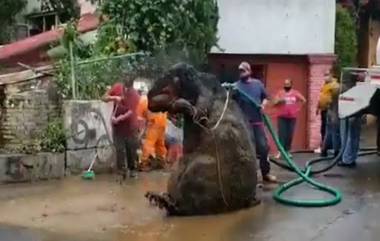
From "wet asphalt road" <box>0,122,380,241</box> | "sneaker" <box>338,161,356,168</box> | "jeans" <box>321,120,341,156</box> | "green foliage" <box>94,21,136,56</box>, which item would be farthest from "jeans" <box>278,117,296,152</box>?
"wet asphalt road" <box>0,122,380,241</box>

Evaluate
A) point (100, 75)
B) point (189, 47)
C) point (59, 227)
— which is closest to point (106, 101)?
point (100, 75)

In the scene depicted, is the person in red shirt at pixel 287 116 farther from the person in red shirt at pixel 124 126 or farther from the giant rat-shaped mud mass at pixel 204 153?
the giant rat-shaped mud mass at pixel 204 153

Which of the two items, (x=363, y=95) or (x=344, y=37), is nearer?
(x=363, y=95)

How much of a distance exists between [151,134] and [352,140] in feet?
10.5

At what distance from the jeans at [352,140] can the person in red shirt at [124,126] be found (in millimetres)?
3209

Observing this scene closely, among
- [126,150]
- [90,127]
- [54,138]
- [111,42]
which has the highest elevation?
[111,42]

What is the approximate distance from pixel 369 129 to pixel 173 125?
545 cm

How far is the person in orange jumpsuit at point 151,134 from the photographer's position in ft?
42.6

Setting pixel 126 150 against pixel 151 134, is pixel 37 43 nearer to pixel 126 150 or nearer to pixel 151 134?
pixel 151 134

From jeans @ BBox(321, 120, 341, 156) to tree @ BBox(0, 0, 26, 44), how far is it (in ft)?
31.8

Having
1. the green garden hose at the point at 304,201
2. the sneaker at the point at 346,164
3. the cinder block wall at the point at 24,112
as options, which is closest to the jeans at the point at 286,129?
the sneaker at the point at 346,164

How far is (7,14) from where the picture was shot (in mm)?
20750

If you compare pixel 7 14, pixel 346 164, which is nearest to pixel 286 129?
pixel 346 164

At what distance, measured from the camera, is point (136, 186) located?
11367mm
